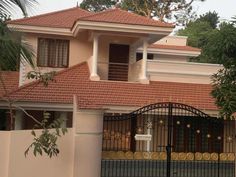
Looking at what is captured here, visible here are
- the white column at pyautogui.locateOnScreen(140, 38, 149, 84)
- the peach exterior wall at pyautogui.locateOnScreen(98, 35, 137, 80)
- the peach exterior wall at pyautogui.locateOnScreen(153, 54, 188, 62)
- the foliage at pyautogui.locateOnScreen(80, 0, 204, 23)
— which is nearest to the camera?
the white column at pyautogui.locateOnScreen(140, 38, 149, 84)

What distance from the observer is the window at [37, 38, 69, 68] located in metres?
21.2

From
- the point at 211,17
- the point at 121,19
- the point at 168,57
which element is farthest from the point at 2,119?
the point at 211,17

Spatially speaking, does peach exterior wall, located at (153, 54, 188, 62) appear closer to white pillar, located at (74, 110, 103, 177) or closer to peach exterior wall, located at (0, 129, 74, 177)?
white pillar, located at (74, 110, 103, 177)

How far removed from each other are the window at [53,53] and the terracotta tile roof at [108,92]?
1.16 meters

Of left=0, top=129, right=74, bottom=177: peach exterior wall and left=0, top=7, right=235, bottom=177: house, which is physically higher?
left=0, top=7, right=235, bottom=177: house

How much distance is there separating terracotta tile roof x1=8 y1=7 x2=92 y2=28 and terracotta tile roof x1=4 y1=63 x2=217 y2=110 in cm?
232

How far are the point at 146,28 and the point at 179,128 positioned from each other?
4.80m

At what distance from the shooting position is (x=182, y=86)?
20641 mm

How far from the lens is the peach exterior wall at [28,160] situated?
9.96m

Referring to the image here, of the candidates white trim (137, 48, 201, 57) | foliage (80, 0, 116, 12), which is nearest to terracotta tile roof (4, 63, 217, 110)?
white trim (137, 48, 201, 57)

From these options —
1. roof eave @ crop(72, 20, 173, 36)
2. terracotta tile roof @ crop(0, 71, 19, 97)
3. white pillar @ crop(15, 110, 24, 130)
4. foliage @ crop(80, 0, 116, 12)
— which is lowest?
white pillar @ crop(15, 110, 24, 130)

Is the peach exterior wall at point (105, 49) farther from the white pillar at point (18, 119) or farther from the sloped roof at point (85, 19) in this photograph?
the white pillar at point (18, 119)

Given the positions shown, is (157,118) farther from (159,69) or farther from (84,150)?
(84,150)

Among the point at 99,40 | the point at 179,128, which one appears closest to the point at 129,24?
the point at 99,40
